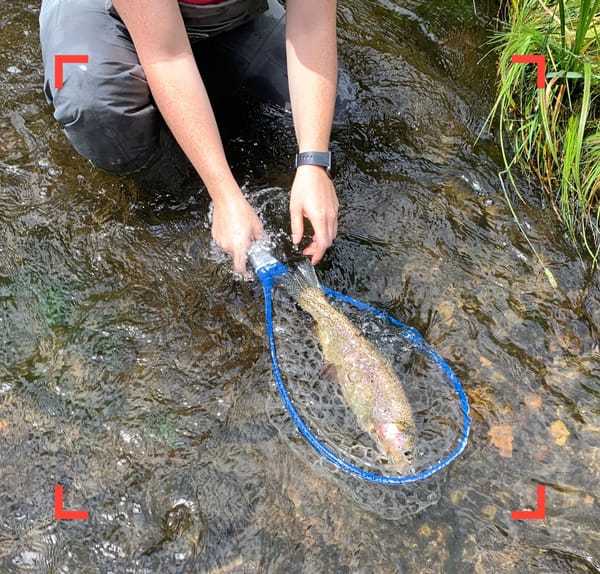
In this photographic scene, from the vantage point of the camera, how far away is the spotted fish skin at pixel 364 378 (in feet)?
6.92

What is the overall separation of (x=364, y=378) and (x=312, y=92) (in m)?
1.10

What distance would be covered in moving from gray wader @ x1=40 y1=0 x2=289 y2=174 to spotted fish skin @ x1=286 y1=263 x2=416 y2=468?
2.99ft

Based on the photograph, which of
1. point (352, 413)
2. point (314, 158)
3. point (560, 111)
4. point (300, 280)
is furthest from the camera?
point (560, 111)

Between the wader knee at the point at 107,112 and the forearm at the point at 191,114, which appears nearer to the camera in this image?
the forearm at the point at 191,114

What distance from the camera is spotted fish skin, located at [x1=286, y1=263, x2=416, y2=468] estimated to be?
83.0 inches

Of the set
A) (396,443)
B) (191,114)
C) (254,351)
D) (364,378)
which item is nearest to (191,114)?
(191,114)

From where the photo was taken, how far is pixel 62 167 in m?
3.00

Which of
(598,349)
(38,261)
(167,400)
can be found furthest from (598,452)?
(38,261)

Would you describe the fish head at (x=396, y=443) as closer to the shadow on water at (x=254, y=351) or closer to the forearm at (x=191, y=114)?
the shadow on water at (x=254, y=351)

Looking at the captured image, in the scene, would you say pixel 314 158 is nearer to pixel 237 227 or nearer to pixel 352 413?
pixel 237 227

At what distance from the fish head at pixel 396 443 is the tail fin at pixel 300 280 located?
602 mm

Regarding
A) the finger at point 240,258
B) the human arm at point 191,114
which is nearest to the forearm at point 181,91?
the human arm at point 191,114

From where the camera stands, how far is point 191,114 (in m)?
2.17

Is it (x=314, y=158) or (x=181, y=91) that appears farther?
(x=314, y=158)
